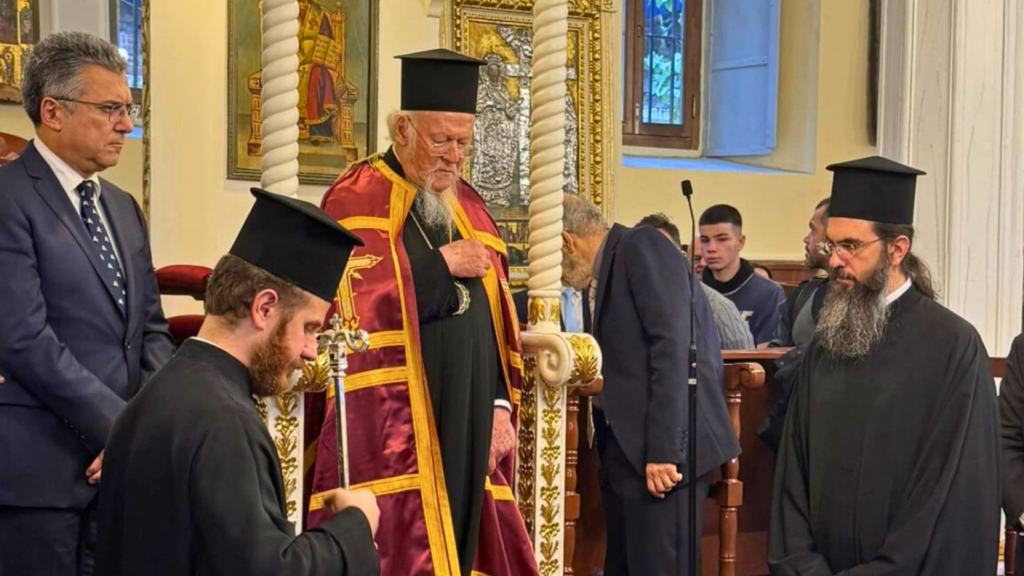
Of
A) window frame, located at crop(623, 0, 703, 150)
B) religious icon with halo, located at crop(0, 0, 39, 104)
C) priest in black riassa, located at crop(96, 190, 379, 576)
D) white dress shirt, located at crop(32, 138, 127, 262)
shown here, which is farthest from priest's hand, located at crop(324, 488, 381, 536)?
window frame, located at crop(623, 0, 703, 150)

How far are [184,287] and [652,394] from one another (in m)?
1.98

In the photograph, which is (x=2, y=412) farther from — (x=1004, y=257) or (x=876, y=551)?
(x=1004, y=257)

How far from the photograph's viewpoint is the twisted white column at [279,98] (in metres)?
4.52

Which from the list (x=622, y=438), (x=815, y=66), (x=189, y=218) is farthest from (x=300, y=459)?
(x=815, y=66)

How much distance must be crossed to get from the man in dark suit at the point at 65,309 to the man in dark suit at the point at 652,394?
2103 mm

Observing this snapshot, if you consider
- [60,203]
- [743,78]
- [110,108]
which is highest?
[743,78]

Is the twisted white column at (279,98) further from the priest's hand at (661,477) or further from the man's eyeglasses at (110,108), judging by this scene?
the priest's hand at (661,477)

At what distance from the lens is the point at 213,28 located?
7918 mm

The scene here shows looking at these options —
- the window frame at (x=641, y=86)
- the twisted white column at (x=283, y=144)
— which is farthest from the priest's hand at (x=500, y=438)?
the window frame at (x=641, y=86)

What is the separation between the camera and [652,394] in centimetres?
542

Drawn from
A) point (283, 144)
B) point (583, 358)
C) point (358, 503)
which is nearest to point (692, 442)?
point (583, 358)

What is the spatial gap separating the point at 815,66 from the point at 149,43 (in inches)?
248

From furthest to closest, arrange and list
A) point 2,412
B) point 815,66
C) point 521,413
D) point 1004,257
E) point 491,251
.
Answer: point 815,66, point 1004,257, point 521,413, point 491,251, point 2,412

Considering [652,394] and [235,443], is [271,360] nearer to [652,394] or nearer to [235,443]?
[235,443]
